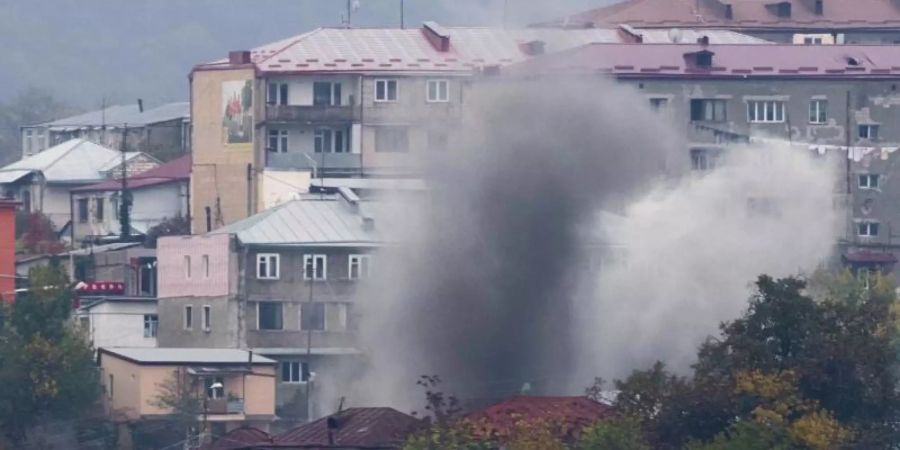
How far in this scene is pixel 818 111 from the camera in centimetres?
8438

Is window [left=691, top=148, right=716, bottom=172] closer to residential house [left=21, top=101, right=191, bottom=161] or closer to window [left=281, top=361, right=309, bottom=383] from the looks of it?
window [left=281, top=361, right=309, bottom=383]

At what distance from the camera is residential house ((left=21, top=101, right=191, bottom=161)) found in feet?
362

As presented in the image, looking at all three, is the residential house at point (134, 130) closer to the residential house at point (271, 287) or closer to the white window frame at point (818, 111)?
the white window frame at point (818, 111)

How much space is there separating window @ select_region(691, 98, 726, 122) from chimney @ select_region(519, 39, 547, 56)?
434 inches

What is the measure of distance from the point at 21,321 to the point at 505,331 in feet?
37.0

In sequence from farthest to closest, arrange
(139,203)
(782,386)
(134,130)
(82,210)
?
(134,130) → (82,210) → (139,203) → (782,386)

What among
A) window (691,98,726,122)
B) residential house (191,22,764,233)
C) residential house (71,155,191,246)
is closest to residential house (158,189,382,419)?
residential house (191,22,764,233)

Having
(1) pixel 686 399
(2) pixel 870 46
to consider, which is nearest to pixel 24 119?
(2) pixel 870 46

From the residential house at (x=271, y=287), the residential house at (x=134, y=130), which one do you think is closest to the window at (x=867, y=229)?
the residential house at (x=271, y=287)

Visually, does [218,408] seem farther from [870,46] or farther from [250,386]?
[870,46]

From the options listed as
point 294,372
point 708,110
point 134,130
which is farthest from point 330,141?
point 134,130

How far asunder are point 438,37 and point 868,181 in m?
12.1

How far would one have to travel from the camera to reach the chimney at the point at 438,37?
8644 cm

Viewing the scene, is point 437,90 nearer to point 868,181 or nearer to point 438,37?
point 438,37
